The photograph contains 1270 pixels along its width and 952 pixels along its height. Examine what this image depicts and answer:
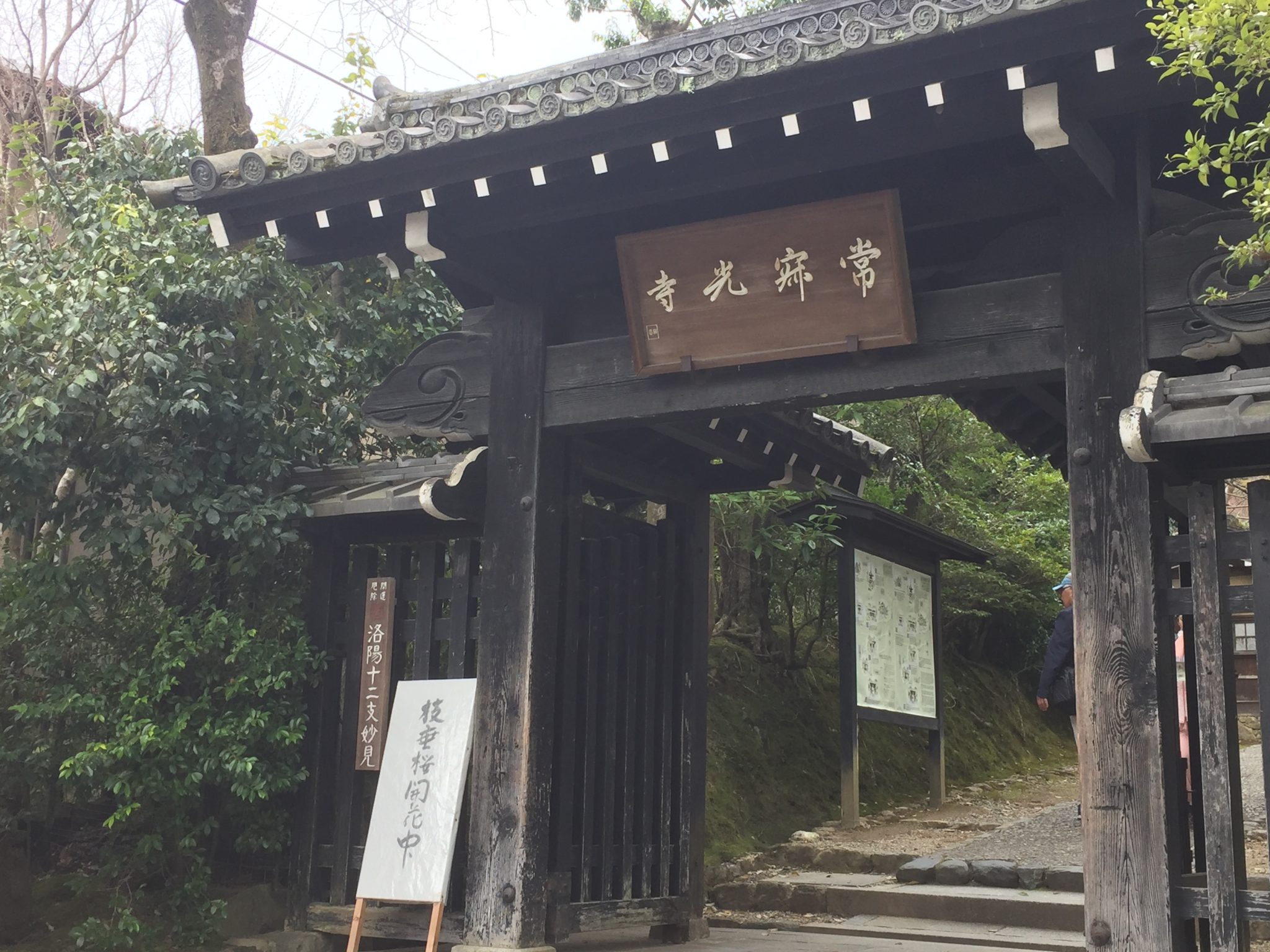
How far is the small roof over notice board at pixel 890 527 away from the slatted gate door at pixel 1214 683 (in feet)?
19.1

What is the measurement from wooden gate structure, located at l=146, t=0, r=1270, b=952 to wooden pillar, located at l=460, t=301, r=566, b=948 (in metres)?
0.02

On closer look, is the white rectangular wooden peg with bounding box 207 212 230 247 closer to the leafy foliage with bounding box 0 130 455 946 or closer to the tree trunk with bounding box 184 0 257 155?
the leafy foliage with bounding box 0 130 455 946

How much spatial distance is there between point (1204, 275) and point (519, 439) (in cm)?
371

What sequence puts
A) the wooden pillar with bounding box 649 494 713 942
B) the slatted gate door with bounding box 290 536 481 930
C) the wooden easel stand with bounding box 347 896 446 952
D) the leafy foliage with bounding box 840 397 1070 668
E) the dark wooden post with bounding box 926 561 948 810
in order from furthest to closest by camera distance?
the leafy foliage with bounding box 840 397 1070 668
the dark wooden post with bounding box 926 561 948 810
the wooden pillar with bounding box 649 494 713 942
the slatted gate door with bounding box 290 536 481 930
the wooden easel stand with bounding box 347 896 446 952

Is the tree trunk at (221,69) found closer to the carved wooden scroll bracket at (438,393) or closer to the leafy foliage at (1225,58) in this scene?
the carved wooden scroll bracket at (438,393)

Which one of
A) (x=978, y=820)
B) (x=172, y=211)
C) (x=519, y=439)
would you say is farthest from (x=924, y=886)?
(x=172, y=211)

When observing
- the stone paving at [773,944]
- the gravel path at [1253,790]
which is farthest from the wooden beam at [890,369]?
the stone paving at [773,944]

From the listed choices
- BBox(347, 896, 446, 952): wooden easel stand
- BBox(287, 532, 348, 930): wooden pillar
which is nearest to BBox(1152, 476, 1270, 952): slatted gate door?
BBox(347, 896, 446, 952): wooden easel stand

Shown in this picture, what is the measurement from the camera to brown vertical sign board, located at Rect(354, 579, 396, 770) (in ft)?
24.8

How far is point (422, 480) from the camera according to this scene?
7270 millimetres

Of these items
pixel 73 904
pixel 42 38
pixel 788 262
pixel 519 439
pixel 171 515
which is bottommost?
pixel 73 904

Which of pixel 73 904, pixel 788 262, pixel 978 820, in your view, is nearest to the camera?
pixel 788 262

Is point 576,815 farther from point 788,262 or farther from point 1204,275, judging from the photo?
point 1204,275

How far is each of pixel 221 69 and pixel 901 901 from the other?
27.5 feet
